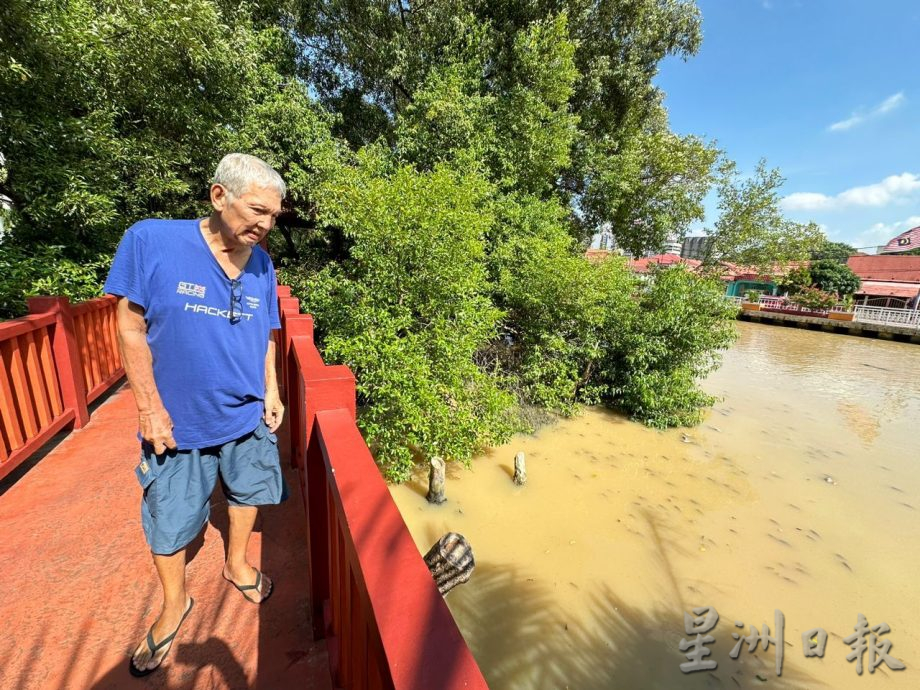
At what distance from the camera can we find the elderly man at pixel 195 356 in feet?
4.53

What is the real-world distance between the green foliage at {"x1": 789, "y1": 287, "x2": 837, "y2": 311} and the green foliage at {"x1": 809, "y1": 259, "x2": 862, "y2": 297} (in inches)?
27.7

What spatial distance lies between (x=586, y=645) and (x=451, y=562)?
1982 millimetres

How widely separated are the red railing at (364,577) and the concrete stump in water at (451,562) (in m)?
1.40

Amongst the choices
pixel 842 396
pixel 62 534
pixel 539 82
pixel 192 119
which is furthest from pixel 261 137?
pixel 842 396

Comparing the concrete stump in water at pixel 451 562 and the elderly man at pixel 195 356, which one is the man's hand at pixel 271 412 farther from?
the concrete stump in water at pixel 451 562

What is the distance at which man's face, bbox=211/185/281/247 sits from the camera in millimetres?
1418

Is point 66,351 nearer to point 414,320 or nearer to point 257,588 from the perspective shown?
point 257,588

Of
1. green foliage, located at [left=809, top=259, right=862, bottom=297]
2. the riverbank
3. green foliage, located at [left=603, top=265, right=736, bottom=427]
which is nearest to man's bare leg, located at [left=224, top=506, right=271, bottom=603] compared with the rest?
green foliage, located at [left=603, top=265, right=736, bottom=427]

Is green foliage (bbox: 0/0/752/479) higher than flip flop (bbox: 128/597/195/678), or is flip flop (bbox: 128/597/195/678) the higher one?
green foliage (bbox: 0/0/752/479)

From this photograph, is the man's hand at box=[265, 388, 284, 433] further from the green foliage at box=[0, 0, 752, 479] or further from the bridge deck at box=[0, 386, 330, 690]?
the green foliage at box=[0, 0, 752, 479]

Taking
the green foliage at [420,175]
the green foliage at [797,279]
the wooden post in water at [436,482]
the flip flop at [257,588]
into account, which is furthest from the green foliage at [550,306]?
the green foliage at [797,279]

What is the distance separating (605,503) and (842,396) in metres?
11.0

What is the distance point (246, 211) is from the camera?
143 cm

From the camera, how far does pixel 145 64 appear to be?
5082 mm
